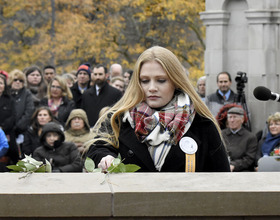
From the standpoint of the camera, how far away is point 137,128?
4742 mm

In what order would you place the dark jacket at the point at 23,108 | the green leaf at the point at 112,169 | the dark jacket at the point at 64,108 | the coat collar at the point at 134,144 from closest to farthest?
the green leaf at the point at 112,169 → the coat collar at the point at 134,144 → the dark jacket at the point at 23,108 → the dark jacket at the point at 64,108

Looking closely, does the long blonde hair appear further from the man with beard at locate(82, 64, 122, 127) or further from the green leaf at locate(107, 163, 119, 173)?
the man with beard at locate(82, 64, 122, 127)

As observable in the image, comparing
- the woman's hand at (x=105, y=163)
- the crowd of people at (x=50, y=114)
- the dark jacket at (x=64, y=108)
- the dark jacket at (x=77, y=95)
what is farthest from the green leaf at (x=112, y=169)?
the dark jacket at (x=77, y=95)

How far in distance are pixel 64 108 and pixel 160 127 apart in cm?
749

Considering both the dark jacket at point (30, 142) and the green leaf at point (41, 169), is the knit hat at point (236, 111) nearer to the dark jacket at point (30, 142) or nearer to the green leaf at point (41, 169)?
the dark jacket at point (30, 142)

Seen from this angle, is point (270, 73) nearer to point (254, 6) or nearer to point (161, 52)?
point (254, 6)

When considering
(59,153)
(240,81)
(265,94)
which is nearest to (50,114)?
(59,153)

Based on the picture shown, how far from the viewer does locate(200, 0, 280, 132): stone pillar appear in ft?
39.7

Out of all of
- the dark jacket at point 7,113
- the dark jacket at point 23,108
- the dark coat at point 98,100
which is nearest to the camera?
the dark jacket at point 7,113

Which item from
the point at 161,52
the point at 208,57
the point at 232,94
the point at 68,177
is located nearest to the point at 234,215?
the point at 68,177

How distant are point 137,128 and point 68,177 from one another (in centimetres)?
113

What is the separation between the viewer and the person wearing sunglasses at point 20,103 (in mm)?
11867

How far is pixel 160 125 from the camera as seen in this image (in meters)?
4.75

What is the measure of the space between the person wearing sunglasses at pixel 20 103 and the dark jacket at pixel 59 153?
1.79m
